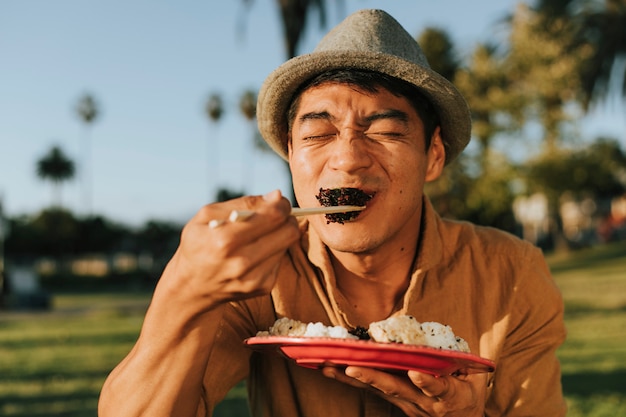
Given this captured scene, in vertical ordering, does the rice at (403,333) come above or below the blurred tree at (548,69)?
below

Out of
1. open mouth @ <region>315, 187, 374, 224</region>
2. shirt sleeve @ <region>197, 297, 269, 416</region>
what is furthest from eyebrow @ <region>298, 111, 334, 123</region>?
shirt sleeve @ <region>197, 297, 269, 416</region>

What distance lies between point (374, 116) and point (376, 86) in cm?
13

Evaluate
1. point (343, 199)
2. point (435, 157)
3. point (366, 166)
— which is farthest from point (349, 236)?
point (435, 157)

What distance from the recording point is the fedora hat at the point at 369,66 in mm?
2422

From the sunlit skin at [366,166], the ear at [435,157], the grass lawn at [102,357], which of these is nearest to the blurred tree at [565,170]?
the grass lawn at [102,357]

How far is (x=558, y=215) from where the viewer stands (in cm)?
3809

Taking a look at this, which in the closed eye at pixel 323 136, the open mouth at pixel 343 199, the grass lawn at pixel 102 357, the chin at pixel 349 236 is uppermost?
the closed eye at pixel 323 136

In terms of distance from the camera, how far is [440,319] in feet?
8.56

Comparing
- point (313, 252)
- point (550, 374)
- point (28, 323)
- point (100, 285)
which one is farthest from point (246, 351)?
point (100, 285)

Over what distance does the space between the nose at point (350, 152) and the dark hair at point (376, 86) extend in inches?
7.5

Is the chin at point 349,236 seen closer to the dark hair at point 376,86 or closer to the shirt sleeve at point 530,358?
the dark hair at point 376,86

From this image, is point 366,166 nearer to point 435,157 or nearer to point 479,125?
point 435,157

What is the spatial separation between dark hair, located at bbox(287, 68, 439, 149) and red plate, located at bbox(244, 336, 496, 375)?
1.01 meters

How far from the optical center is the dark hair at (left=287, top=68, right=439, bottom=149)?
2.42 meters
